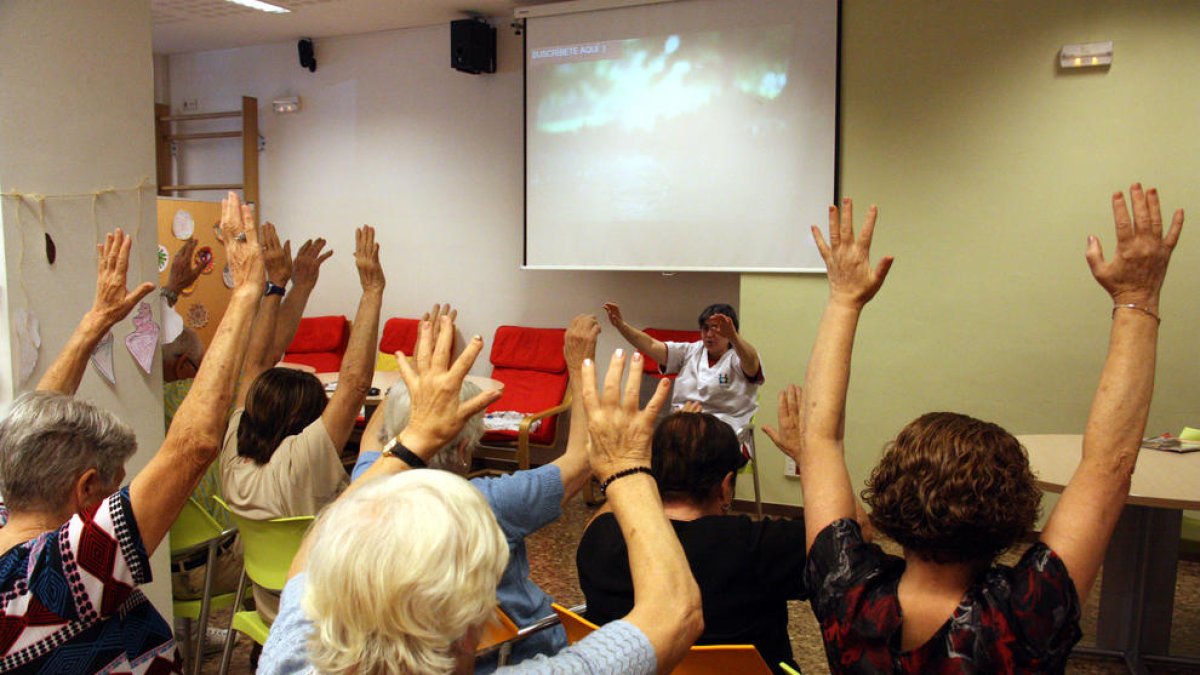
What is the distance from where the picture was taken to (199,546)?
2766 millimetres

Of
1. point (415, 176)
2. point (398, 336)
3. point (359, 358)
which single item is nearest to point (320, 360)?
point (398, 336)

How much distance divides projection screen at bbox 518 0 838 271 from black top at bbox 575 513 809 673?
3215mm

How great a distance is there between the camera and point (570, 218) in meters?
5.47

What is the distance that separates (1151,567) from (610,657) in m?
2.98

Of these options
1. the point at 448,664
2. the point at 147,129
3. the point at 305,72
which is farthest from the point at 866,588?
the point at 305,72

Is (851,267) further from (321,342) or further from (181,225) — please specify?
(181,225)

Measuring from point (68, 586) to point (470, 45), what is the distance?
5.00m

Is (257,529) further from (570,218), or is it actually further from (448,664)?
(570,218)

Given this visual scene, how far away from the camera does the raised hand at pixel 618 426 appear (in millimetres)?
1177

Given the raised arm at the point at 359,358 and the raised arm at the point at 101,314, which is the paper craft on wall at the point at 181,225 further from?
the raised arm at the point at 101,314

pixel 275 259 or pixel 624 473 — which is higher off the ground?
pixel 275 259

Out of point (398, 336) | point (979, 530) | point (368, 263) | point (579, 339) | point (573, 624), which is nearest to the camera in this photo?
point (979, 530)

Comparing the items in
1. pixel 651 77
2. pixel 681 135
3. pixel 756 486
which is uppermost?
pixel 651 77

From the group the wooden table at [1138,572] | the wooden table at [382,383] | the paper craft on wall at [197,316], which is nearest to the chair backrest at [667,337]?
the wooden table at [382,383]
